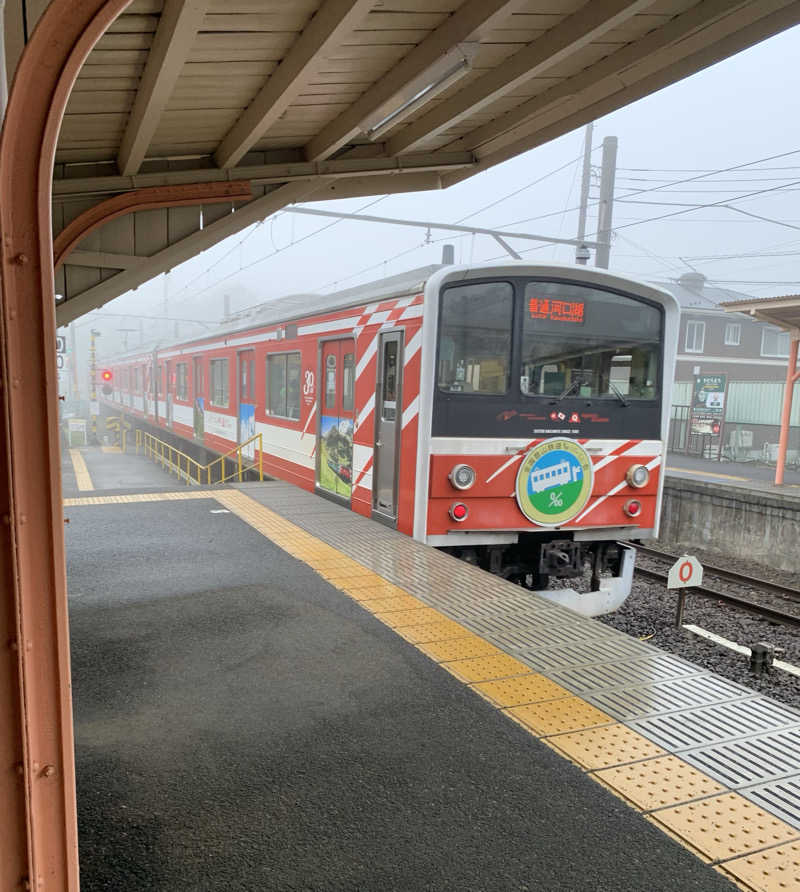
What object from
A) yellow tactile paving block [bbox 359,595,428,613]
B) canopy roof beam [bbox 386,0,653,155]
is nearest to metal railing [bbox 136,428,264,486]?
yellow tactile paving block [bbox 359,595,428,613]

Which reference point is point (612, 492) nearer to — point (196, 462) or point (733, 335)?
point (196, 462)

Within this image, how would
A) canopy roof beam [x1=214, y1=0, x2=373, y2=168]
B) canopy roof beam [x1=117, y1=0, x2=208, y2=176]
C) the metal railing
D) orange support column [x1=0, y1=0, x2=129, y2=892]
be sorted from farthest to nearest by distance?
the metal railing, canopy roof beam [x1=214, y1=0, x2=373, y2=168], canopy roof beam [x1=117, y1=0, x2=208, y2=176], orange support column [x1=0, y1=0, x2=129, y2=892]

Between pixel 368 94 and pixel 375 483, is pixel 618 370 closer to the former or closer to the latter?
pixel 375 483

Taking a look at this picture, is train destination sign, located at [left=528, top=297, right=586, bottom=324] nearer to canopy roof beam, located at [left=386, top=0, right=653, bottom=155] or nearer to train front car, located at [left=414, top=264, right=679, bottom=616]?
train front car, located at [left=414, top=264, right=679, bottom=616]

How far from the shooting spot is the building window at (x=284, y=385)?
950cm

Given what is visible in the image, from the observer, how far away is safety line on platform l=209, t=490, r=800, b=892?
7.70 feet

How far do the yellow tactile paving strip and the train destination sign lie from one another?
2717 mm

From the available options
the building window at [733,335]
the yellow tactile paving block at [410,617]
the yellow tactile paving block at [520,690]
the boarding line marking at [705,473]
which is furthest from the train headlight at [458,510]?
the building window at [733,335]

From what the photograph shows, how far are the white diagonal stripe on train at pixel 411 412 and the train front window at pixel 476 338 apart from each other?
27cm

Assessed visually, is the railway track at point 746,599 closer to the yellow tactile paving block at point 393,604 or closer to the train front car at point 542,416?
the train front car at point 542,416

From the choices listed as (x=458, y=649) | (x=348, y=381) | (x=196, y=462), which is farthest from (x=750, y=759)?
(x=196, y=462)

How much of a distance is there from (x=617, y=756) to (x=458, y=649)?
122 centimetres

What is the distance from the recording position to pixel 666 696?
3480 millimetres

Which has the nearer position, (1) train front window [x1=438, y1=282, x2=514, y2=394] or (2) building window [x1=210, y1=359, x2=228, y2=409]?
(1) train front window [x1=438, y1=282, x2=514, y2=394]
